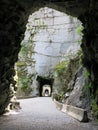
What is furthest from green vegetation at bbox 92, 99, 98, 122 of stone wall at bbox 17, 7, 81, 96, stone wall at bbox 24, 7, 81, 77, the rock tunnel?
stone wall at bbox 24, 7, 81, 77

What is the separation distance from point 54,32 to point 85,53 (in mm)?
22682

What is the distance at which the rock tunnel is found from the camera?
10.0 metres

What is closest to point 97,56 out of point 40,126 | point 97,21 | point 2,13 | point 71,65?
point 97,21

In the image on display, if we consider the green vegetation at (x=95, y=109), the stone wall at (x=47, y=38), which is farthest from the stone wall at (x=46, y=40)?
the green vegetation at (x=95, y=109)

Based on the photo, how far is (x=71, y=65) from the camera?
21.0 metres

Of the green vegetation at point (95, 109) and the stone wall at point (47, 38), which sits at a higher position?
the stone wall at point (47, 38)

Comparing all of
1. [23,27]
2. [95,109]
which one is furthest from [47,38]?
[95,109]

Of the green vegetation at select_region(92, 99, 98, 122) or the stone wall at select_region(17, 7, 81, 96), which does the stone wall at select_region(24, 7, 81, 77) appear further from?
the green vegetation at select_region(92, 99, 98, 122)

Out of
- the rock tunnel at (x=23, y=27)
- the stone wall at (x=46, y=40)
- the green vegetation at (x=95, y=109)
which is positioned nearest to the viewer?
the rock tunnel at (x=23, y=27)

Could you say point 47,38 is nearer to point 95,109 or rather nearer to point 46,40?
point 46,40

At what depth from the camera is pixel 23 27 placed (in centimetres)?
1174

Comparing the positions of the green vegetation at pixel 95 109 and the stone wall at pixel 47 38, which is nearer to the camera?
the green vegetation at pixel 95 109

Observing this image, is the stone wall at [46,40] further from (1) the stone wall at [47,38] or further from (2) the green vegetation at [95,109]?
(2) the green vegetation at [95,109]

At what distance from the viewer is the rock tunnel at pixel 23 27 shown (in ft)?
32.9
